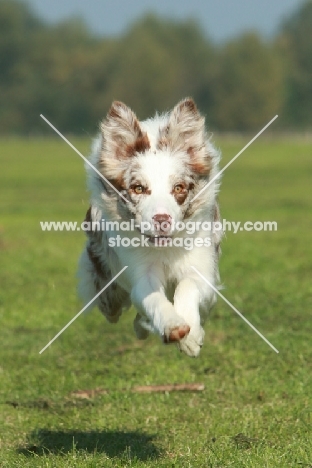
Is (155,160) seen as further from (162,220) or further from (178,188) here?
(162,220)

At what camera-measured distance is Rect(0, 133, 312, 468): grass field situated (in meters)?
6.73

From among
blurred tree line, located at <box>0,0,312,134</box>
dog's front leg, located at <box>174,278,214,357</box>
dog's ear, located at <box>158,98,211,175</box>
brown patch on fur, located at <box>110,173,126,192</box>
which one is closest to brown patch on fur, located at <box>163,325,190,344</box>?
dog's front leg, located at <box>174,278,214,357</box>

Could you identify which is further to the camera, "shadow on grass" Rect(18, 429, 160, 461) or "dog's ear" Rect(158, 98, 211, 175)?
"dog's ear" Rect(158, 98, 211, 175)

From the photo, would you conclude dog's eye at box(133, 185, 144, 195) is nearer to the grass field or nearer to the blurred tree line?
the grass field

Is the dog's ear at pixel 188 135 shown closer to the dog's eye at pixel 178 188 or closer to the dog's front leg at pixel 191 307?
the dog's eye at pixel 178 188

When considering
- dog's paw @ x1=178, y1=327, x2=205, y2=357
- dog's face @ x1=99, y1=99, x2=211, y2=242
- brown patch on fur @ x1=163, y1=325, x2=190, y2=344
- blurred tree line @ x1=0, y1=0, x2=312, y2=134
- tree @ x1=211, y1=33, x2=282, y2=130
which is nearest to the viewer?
brown patch on fur @ x1=163, y1=325, x2=190, y2=344

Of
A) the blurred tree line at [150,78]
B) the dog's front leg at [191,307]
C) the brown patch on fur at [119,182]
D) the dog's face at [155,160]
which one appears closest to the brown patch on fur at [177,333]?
the dog's front leg at [191,307]

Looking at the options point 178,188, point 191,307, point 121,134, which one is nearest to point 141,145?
point 121,134

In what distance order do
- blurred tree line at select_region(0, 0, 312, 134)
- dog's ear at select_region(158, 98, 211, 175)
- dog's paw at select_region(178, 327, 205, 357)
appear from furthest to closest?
blurred tree line at select_region(0, 0, 312, 134) < dog's ear at select_region(158, 98, 211, 175) < dog's paw at select_region(178, 327, 205, 357)

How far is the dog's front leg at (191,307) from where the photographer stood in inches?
241

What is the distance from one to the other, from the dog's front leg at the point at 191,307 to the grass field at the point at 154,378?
805 mm

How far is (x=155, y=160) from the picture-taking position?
Answer: 6.61 metres

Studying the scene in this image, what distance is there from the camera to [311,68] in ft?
312

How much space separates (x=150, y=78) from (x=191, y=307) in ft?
288
